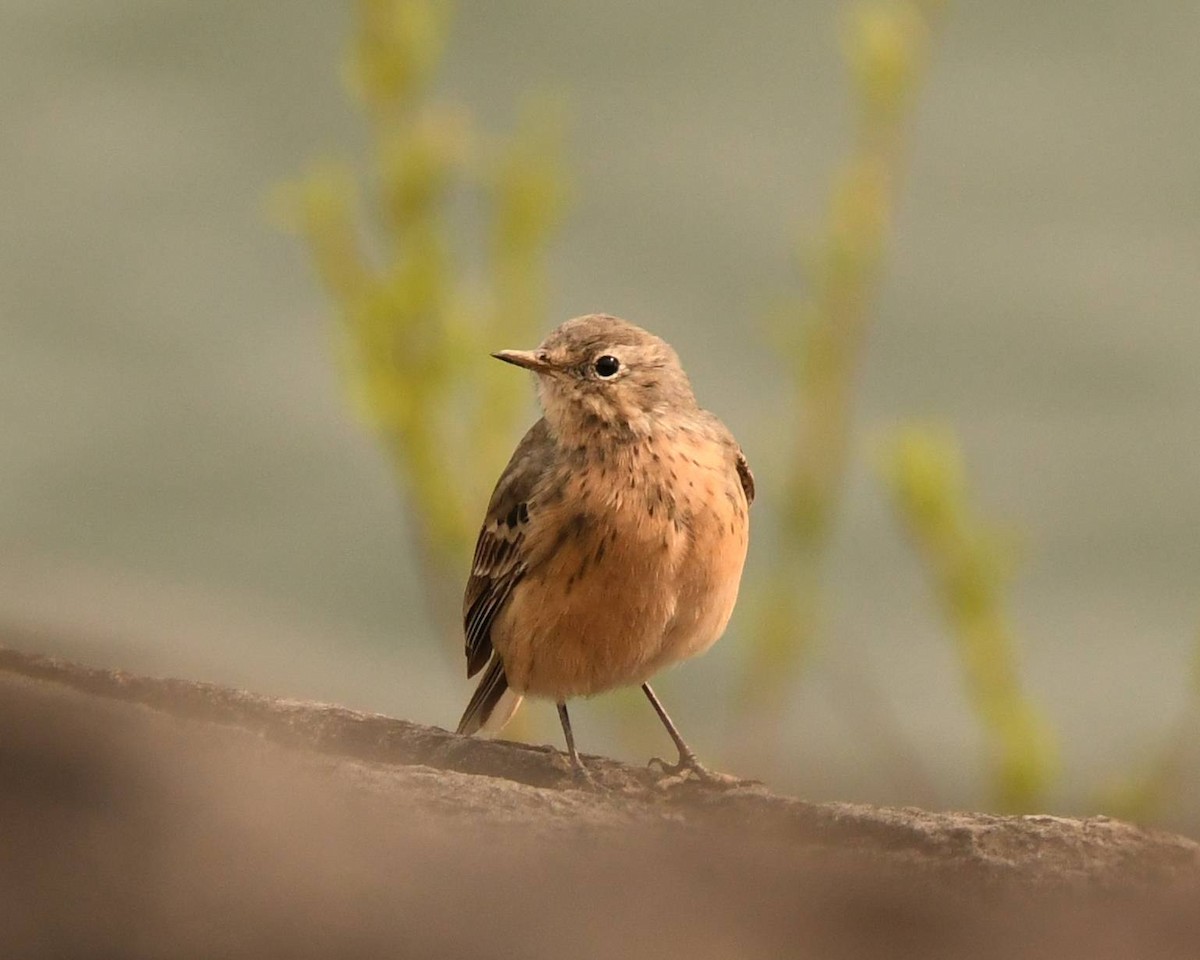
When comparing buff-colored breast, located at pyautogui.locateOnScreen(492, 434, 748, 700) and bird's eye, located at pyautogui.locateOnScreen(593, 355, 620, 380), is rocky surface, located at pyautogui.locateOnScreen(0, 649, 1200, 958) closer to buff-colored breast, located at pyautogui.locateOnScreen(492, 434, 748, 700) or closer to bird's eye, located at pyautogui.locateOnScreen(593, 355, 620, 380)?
buff-colored breast, located at pyautogui.locateOnScreen(492, 434, 748, 700)

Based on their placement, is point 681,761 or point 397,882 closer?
point 397,882

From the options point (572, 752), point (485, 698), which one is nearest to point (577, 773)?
point (572, 752)

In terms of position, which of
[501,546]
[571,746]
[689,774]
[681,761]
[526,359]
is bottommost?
[681,761]

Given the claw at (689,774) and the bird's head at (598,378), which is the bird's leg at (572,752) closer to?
the claw at (689,774)

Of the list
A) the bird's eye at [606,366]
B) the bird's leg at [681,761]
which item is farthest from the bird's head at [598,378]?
the bird's leg at [681,761]

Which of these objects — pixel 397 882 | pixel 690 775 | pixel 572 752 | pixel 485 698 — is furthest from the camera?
pixel 485 698

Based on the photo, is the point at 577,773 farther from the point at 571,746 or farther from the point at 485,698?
the point at 485,698

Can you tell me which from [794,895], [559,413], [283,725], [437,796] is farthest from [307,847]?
[559,413]
